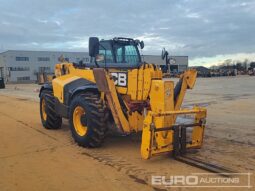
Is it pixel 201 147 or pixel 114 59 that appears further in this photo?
pixel 114 59

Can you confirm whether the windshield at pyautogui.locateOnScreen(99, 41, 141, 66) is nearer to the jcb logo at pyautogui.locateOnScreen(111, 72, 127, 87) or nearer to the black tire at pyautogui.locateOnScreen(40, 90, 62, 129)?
the jcb logo at pyautogui.locateOnScreen(111, 72, 127, 87)

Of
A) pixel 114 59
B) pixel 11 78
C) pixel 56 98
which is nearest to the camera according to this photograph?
pixel 114 59

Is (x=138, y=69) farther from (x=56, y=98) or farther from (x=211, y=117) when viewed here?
(x=211, y=117)

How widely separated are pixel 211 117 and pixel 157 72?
615 cm

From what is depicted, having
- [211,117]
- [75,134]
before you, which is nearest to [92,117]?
[75,134]

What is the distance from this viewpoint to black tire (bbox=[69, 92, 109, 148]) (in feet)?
24.4

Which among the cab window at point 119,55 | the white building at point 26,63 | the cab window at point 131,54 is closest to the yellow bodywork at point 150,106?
the cab window at point 119,55

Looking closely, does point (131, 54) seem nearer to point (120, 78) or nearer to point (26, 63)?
point (120, 78)

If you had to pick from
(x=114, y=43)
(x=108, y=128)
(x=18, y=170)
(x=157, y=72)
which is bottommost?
(x=18, y=170)

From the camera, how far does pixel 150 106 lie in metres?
7.36

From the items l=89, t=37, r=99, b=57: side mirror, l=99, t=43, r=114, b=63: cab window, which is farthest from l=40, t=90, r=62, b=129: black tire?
l=89, t=37, r=99, b=57: side mirror

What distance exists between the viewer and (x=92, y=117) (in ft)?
24.5

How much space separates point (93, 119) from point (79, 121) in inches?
34.8

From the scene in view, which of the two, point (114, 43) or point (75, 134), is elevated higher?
point (114, 43)
